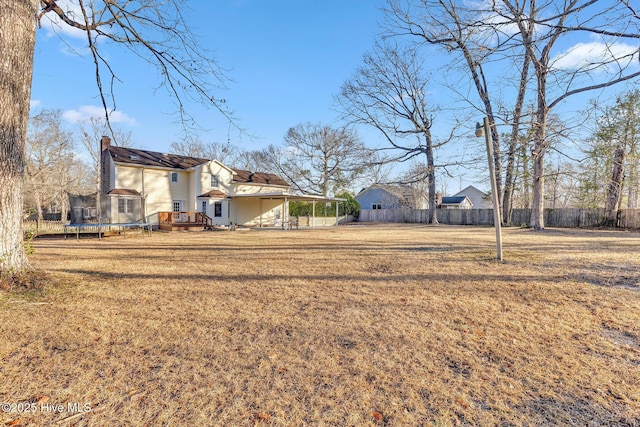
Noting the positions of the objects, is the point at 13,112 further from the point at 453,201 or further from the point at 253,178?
the point at 453,201

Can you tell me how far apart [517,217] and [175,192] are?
25645 mm

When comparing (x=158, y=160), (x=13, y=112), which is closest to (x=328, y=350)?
(x=13, y=112)

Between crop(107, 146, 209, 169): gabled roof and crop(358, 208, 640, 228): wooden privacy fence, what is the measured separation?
18.7m

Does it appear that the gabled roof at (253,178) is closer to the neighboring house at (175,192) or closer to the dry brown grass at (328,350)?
the neighboring house at (175,192)

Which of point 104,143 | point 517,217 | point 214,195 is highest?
point 104,143

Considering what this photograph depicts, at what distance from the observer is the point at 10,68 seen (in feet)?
12.8

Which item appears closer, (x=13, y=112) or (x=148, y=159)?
(x=13, y=112)

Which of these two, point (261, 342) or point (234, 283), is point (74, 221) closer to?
point (234, 283)

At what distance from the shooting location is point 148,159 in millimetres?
21188

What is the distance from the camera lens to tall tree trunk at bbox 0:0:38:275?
12.6 feet

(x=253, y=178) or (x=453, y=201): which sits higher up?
(x=253, y=178)

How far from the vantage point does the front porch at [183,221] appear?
19.0 meters

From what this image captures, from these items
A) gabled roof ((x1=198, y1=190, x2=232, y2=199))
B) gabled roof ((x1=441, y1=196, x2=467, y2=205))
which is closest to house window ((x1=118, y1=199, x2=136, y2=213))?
gabled roof ((x1=198, y1=190, x2=232, y2=199))

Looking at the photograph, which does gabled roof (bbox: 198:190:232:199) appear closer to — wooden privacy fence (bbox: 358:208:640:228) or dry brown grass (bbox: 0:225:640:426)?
dry brown grass (bbox: 0:225:640:426)
